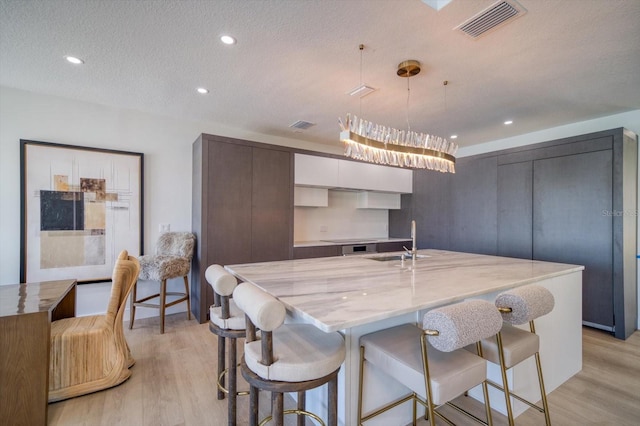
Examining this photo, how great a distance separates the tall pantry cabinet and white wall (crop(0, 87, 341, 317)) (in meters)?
0.26

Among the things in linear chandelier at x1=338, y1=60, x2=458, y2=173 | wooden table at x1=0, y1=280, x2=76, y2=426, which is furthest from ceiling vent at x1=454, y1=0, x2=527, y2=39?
wooden table at x1=0, y1=280, x2=76, y2=426

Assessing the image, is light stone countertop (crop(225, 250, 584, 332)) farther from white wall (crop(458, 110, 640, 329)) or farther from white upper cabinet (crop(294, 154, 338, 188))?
white wall (crop(458, 110, 640, 329))

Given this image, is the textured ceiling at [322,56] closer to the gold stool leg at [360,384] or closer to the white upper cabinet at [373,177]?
the white upper cabinet at [373,177]

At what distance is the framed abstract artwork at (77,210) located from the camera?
3.01m

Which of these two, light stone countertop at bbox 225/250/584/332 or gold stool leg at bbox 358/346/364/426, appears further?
gold stool leg at bbox 358/346/364/426

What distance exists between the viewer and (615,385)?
7.11ft

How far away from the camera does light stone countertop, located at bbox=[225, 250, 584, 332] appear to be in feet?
3.92

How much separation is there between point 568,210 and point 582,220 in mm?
172

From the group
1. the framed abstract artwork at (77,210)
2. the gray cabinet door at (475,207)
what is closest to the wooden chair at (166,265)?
the framed abstract artwork at (77,210)

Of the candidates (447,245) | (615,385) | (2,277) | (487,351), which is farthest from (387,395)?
(2,277)

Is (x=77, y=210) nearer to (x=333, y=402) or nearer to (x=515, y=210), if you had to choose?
(x=333, y=402)

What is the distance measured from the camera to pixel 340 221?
17.1ft

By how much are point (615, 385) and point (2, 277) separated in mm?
5547

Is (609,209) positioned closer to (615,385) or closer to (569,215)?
(569,215)
